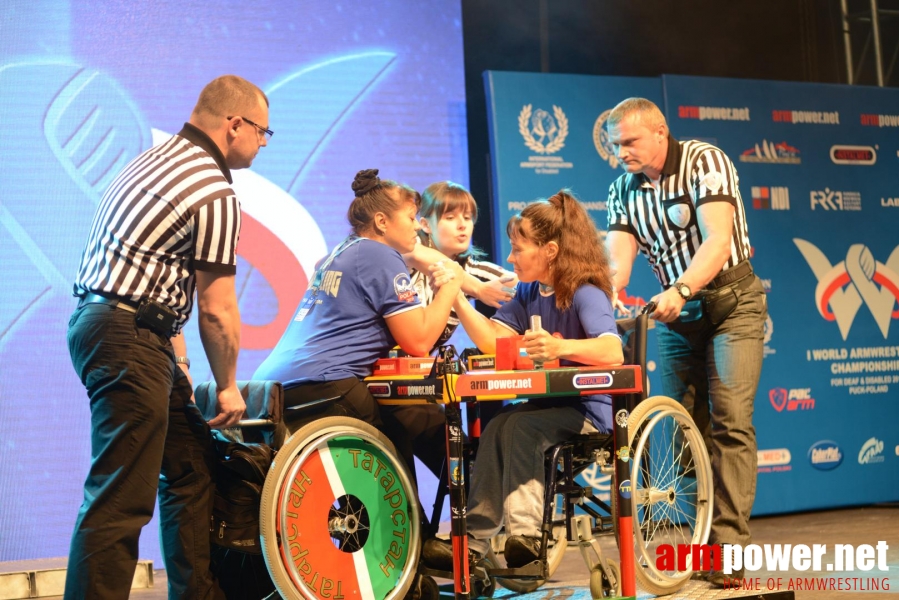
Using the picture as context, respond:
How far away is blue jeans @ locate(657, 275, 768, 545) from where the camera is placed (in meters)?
3.35

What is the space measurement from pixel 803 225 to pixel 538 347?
317cm

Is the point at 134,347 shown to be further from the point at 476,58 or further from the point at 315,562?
the point at 476,58

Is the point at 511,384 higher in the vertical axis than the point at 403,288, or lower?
lower

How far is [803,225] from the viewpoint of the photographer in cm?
537

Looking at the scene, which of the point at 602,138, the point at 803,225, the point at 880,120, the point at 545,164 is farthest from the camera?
the point at 880,120

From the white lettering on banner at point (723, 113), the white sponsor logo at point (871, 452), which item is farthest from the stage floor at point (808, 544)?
the white lettering on banner at point (723, 113)

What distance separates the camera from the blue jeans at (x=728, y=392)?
3348 millimetres

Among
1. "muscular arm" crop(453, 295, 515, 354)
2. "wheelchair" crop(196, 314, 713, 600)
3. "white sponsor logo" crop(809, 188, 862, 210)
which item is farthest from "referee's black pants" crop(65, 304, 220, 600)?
"white sponsor logo" crop(809, 188, 862, 210)

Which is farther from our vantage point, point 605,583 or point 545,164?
point 545,164

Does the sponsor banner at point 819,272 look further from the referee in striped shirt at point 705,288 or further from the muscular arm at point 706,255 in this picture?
the muscular arm at point 706,255

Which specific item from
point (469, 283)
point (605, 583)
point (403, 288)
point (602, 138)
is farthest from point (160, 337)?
point (602, 138)

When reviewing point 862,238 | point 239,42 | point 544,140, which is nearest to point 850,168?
point 862,238

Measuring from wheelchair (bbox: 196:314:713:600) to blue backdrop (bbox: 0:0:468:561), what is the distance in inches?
60.2

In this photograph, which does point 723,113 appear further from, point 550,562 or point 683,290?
point 550,562
